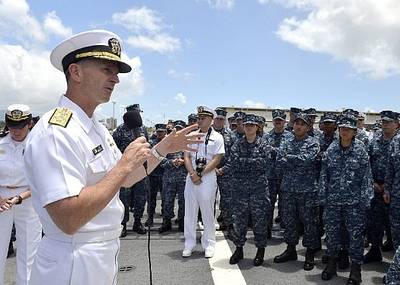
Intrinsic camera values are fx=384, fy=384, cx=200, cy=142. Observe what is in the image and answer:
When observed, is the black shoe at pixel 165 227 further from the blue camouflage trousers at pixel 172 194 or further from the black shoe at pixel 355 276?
the black shoe at pixel 355 276

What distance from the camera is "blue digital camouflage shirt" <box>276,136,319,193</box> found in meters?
5.32

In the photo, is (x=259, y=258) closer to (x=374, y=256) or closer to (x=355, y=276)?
(x=355, y=276)

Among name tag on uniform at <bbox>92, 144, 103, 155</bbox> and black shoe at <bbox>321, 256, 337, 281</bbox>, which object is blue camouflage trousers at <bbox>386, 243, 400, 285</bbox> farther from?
black shoe at <bbox>321, 256, 337, 281</bbox>

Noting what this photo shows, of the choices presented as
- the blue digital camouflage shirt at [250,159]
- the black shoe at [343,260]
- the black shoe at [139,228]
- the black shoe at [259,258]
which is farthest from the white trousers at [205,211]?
the black shoe at [343,260]

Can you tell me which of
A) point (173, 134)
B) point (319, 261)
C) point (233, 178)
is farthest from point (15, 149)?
point (319, 261)

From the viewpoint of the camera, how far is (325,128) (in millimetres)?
6234

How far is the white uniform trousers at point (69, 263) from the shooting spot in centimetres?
169

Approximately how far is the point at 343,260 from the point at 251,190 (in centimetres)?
154

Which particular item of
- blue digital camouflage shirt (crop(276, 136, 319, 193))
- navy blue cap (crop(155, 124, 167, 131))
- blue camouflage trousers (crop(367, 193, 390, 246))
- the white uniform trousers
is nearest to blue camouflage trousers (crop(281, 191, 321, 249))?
blue digital camouflage shirt (crop(276, 136, 319, 193))

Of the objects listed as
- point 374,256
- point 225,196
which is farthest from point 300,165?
point 225,196

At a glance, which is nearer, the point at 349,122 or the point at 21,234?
the point at 21,234

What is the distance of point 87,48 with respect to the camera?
184 centimetres

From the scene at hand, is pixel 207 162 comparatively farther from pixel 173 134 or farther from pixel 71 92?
pixel 71 92

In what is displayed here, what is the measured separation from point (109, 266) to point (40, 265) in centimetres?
31
